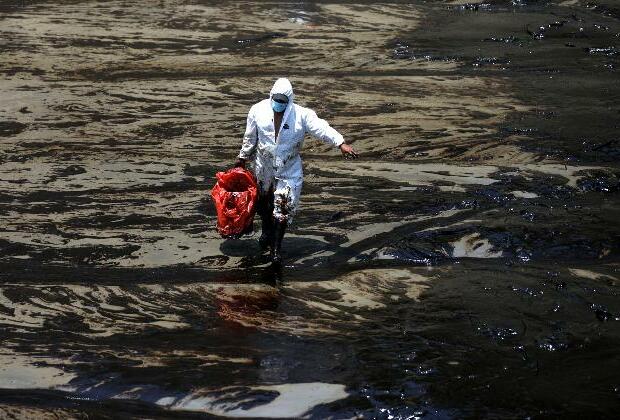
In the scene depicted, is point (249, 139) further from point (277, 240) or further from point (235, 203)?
point (277, 240)

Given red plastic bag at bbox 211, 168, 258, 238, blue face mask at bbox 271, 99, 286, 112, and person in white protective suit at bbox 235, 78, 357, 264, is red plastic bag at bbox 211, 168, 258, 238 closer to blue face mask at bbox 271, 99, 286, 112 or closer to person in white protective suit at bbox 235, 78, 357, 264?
person in white protective suit at bbox 235, 78, 357, 264

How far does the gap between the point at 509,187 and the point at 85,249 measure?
452cm

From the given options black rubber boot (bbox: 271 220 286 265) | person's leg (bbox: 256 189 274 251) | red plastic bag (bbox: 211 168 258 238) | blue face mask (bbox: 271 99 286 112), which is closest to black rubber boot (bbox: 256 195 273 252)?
person's leg (bbox: 256 189 274 251)

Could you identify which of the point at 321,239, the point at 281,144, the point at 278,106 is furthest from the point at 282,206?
the point at 321,239

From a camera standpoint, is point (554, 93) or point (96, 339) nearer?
point (96, 339)

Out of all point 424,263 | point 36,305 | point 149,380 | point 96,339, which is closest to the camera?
point 149,380

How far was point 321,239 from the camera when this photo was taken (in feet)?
31.7

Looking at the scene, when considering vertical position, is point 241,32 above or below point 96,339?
above

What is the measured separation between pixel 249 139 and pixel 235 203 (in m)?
0.55

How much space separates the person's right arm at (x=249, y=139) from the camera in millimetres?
8797

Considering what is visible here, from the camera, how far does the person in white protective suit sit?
8703mm

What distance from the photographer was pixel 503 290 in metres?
8.45

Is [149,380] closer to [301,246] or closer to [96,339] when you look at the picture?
[96,339]

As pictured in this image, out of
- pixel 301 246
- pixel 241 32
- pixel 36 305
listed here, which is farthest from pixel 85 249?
pixel 241 32
